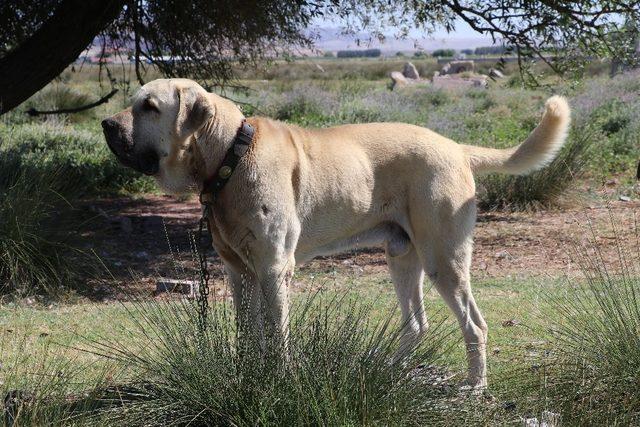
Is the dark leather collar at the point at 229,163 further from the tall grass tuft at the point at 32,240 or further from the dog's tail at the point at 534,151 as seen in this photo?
the tall grass tuft at the point at 32,240

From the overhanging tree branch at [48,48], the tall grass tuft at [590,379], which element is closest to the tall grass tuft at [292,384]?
the tall grass tuft at [590,379]

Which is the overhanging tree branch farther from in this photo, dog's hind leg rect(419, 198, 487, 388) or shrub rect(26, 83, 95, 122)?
shrub rect(26, 83, 95, 122)

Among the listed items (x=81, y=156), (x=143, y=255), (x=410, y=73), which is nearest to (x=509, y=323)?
(x=143, y=255)

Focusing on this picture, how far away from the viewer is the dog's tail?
625 cm

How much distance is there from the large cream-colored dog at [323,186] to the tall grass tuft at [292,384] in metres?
0.36

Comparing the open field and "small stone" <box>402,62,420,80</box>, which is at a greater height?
the open field

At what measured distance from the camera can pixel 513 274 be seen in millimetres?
9828

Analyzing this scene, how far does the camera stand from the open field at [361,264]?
5.03 m

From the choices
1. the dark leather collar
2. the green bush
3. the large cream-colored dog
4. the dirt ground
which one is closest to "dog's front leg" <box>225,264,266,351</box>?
the large cream-colored dog

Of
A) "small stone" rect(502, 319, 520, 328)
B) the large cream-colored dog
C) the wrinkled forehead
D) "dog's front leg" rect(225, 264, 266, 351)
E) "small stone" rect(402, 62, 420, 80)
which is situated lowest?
"small stone" rect(402, 62, 420, 80)

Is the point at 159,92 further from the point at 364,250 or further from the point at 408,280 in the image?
the point at 364,250

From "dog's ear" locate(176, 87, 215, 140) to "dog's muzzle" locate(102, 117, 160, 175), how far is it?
227 millimetres

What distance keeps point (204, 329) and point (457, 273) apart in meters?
1.93

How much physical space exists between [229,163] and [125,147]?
23.2 inches
